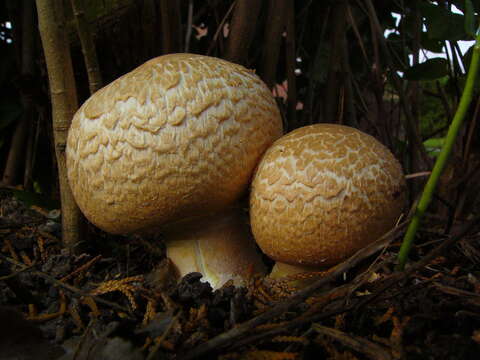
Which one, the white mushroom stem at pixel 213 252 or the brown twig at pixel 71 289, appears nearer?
the brown twig at pixel 71 289

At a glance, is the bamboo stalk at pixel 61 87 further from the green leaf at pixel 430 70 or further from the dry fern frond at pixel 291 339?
the green leaf at pixel 430 70

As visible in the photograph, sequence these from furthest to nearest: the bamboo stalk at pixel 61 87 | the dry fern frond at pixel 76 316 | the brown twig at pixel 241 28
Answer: the brown twig at pixel 241 28, the bamboo stalk at pixel 61 87, the dry fern frond at pixel 76 316

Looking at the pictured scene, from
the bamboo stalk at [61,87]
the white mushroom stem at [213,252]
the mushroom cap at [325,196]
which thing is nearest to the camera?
the mushroom cap at [325,196]

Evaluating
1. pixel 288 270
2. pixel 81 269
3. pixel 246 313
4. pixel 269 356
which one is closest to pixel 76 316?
pixel 81 269

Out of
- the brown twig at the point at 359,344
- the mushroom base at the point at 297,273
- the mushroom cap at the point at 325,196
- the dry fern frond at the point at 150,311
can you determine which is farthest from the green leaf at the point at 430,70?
the dry fern frond at the point at 150,311

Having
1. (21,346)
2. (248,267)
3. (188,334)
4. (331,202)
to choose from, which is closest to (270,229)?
(331,202)

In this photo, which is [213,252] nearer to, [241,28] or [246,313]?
[246,313]

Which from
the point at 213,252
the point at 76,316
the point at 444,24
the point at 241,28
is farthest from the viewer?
the point at 241,28

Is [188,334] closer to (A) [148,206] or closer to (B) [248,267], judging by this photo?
(A) [148,206]
